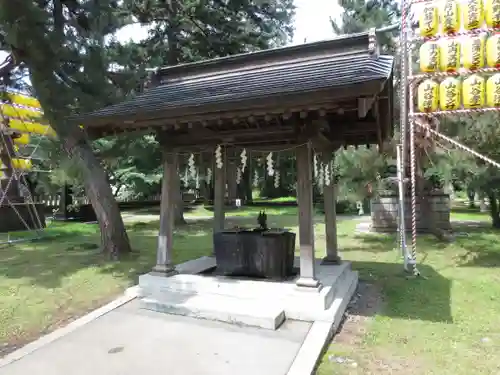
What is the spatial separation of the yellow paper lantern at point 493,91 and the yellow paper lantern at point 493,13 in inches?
34.9

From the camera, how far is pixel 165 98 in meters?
6.30

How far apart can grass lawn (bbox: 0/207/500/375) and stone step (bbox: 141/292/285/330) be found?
899mm

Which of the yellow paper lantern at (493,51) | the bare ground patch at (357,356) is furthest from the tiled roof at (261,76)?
the bare ground patch at (357,356)

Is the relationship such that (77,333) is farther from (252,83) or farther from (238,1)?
(238,1)

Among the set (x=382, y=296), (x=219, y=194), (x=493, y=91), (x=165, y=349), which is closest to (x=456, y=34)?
(x=493, y=91)

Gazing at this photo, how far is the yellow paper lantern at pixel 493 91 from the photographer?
6570 millimetres

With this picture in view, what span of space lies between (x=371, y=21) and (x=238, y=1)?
5.59 m

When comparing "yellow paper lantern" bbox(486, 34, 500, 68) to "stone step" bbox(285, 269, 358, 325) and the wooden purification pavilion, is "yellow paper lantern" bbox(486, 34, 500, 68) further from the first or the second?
"stone step" bbox(285, 269, 358, 325)

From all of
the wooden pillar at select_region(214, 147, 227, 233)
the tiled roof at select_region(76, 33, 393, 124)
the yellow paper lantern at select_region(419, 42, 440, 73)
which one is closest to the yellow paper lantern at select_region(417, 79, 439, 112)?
the yellow paper lantern at select_region(419, 42, 440, 73)

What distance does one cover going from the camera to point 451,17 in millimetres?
6941

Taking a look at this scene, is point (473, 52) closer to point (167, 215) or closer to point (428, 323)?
point (428, 323)

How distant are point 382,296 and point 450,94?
396 cm

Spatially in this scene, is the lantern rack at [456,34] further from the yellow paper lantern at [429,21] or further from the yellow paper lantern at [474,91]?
the yellow paper lantern at [474,91]

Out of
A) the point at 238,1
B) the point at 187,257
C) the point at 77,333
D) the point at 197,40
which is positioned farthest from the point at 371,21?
the point at 77,333
